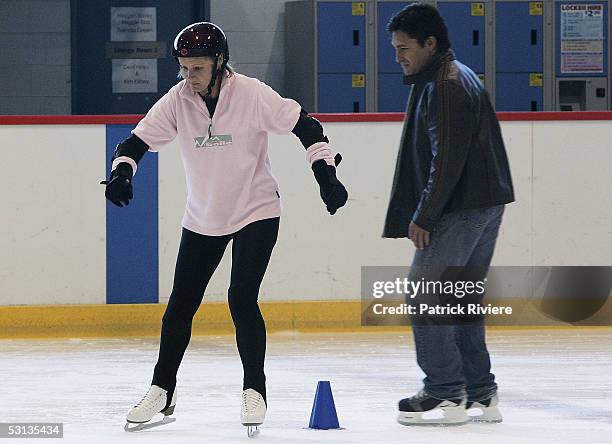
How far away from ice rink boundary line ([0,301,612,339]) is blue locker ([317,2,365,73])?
12.4 ft

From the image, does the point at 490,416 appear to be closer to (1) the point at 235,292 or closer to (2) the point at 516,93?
(1) the point at 235,292

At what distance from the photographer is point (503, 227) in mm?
6332

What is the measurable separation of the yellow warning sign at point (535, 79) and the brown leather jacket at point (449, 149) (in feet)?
21.3

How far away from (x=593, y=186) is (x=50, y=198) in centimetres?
259

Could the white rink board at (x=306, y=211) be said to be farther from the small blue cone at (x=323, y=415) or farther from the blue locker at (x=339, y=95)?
the blue locker at (x=339, y=95)

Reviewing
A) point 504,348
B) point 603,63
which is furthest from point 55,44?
point 504,348

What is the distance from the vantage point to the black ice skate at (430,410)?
355 cm

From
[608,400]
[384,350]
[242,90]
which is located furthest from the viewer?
[384,350]

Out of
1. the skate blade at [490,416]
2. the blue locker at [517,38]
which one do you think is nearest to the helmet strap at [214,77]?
the skate blade at [490,416]

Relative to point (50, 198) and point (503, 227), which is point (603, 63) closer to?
point (503, 227)

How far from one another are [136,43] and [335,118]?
4453 millimetres

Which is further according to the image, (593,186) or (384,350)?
(593,186)

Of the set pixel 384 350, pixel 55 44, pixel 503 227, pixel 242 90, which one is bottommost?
pixel 384 350

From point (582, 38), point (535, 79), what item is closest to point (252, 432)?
point (535, 79)
